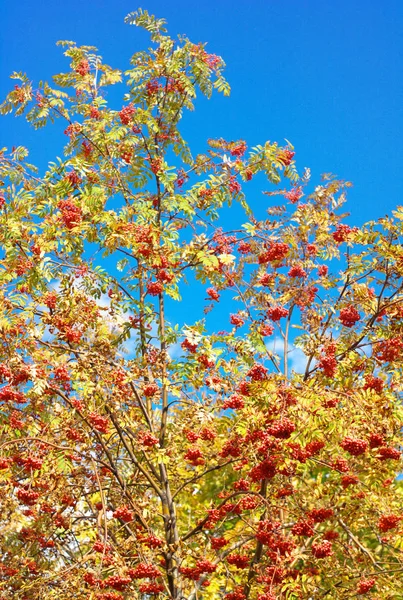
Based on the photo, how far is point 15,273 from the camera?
8062 mm

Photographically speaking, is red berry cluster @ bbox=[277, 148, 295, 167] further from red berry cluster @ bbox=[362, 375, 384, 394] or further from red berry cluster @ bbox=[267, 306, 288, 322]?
red berry cluster @ bbox=[362, 375, 384, 394]

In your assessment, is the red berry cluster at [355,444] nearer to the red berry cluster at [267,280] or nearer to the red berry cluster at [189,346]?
the red berry cluster at [189,346]

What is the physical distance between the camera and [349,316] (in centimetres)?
865

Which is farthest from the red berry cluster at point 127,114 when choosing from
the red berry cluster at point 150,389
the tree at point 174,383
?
the red berry cluster at point 150,389

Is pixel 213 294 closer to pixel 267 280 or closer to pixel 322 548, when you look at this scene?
pixel 267 280

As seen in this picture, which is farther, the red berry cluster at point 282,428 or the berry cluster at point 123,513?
the berry cluster at point 123,513

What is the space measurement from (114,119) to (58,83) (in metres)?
1.48

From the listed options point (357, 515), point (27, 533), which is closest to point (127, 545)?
point (27, 533)

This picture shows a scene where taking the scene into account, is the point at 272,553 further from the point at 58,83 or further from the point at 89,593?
the point at 58,83

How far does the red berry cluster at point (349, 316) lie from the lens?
8.64 meters

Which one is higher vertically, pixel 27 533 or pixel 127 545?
pixel 27 533

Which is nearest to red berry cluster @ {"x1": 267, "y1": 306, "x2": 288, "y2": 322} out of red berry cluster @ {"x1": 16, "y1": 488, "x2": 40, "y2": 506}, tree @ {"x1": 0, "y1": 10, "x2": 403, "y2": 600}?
tree @ {"x1": 0, "y1": 10, "x2": 403, "y2": 600}

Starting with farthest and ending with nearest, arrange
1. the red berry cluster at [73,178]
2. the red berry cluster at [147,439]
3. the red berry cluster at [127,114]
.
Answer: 1. the red berry cluster at [127,114]
2. the red berry cluster at [73,178]
3. the red berry cluster at [147,439]

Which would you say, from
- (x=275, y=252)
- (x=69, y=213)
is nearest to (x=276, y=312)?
(x=275, y=252)
